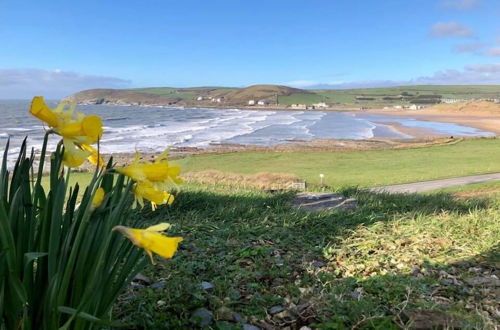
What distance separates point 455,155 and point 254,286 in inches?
1040

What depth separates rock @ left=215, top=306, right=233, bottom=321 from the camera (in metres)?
2.29

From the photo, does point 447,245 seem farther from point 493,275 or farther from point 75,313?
point 75,313

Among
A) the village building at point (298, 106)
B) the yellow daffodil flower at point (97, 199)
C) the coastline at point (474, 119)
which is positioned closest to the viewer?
the yellow daffodil flower at point (97, 199)

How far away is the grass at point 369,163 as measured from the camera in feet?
61.1

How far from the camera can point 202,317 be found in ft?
7.37

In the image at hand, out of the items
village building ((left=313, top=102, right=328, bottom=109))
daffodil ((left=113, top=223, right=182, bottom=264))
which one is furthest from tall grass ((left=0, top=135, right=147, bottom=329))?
village building ((left=313, top=102, right=328, bottom=109))

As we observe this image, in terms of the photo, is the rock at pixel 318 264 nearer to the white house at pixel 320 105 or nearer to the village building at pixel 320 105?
the village building at pixel 320 105

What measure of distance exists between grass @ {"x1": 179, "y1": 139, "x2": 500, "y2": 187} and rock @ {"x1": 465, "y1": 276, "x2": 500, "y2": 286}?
12821 mm

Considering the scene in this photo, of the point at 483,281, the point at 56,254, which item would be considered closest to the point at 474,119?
the point at 483,281

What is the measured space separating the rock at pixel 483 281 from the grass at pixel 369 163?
1282 centimetres

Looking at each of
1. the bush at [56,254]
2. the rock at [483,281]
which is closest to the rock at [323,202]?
the rock at [483,281]

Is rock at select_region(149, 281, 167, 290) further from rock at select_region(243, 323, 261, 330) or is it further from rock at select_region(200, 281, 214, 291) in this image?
rock at select_region(243, 323, 261, 330)

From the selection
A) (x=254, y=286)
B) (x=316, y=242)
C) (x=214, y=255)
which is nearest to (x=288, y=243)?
(x=316, y=242)

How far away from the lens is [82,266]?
1.38m
